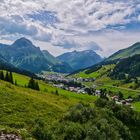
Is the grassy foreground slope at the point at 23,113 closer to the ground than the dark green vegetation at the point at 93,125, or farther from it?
farther from it

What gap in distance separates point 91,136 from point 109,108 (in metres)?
30.5

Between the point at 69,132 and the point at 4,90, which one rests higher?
the point at 4,90

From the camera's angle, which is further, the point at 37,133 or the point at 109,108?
the point at 109,108

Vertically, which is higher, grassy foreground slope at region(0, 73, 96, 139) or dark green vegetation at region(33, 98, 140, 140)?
grassy foreground slope at region(0, 73, 96, 139)

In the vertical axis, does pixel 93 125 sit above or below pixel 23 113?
below

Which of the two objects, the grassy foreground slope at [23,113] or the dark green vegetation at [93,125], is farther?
the dark green vegetation at [93,125]

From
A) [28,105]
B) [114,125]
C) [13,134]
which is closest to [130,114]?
[114,125]

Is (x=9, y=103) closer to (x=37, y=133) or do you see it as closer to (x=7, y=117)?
(x=7, y=117)

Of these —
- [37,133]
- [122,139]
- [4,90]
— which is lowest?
[122,139]

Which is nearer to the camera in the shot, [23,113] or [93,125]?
[93,125]

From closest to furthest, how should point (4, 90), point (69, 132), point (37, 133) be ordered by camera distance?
point (37, 133) → point (69, 132) → point (4, 90)

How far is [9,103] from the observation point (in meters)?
78.1

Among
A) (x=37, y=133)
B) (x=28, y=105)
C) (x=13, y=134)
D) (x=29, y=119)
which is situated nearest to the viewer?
(x=13, y=134)

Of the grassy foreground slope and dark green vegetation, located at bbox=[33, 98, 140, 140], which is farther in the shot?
dark green vegetation, located at bbox=[33, 98, 140, 140]
